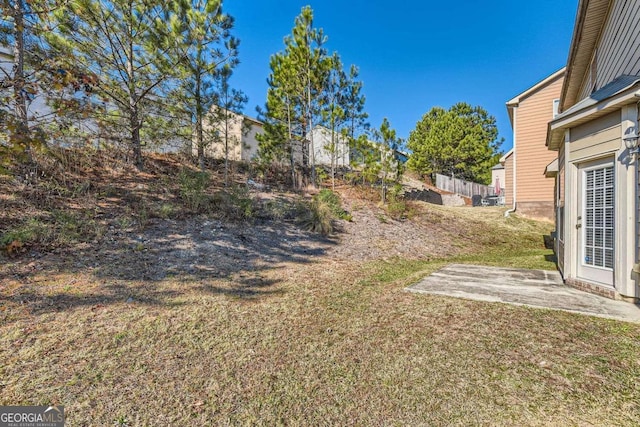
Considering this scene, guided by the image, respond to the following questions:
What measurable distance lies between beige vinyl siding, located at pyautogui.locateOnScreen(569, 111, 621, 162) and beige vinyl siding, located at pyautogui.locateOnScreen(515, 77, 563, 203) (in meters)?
Result: 9.47

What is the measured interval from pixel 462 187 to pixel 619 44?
2188 cm

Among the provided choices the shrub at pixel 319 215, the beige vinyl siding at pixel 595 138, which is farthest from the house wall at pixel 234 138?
the beige vinyl siding at pixel 595 138

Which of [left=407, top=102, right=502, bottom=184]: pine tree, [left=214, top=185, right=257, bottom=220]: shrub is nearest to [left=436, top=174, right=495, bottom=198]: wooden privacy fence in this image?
[left=407, top=102, right=502, bottom=184]: pine tree

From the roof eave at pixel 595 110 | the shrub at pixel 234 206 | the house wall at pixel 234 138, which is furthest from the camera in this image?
the house wall at pixel 234 138

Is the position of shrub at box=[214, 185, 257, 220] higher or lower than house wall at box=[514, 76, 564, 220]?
lower

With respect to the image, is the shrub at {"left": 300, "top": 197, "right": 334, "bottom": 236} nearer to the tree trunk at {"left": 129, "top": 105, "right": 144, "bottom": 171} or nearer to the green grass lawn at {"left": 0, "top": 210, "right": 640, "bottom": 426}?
the green grass lawn at {"left": 0, "top": 210, "right": 640, "bottom": 426}

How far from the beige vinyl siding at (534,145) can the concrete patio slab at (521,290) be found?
878cm

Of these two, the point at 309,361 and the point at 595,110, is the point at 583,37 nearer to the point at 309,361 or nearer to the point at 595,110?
the point at 595,110

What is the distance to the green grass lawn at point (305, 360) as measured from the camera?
1985 mm

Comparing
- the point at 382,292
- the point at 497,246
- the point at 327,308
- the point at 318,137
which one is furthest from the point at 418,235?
the point at 318,137

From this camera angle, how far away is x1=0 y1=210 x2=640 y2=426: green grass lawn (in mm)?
1985

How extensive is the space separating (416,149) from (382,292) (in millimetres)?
26376

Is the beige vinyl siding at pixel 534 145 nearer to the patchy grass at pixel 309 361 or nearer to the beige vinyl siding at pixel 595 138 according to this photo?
the beige vinyl siding at pixel 595 138

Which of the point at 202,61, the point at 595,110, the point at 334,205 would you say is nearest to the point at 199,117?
the point at 202,61
